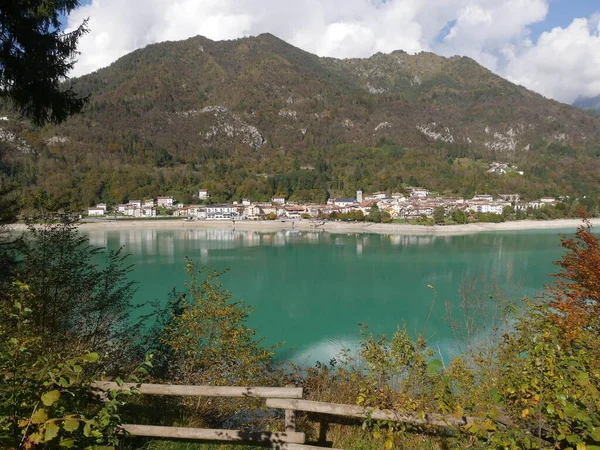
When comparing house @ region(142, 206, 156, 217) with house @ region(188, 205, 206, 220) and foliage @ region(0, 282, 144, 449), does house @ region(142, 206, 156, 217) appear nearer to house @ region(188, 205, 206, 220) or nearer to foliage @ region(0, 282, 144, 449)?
house @ region(188, 205, 206, 220)

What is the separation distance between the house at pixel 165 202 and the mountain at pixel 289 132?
2.42m

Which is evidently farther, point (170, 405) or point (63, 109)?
point (63, 109)

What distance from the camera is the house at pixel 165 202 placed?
169 ft

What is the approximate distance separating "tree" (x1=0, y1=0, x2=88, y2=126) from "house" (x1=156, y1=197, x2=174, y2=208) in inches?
2007

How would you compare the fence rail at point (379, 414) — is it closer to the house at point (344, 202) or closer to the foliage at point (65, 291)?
the foliage at point (65, 291)

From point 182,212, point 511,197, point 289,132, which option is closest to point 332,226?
point 182,212

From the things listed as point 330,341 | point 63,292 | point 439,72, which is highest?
point 439,72

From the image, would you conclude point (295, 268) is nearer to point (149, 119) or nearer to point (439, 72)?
point (149, 119)

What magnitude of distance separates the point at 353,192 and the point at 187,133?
4174cm

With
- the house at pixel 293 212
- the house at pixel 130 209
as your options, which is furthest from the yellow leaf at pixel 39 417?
the house at pixel 130 209

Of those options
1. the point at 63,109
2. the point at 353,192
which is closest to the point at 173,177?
the point at 353,192

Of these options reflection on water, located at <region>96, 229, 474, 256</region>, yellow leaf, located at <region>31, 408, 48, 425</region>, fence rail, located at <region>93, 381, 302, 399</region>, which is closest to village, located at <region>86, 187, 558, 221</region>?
reflection on water, located at <region>96, 229, 474, 256</region>

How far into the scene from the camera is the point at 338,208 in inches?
1879

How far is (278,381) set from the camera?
111 inches
